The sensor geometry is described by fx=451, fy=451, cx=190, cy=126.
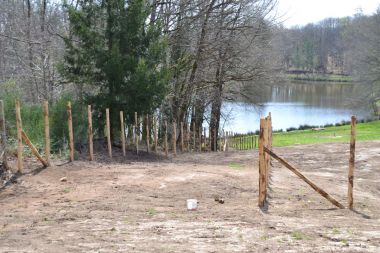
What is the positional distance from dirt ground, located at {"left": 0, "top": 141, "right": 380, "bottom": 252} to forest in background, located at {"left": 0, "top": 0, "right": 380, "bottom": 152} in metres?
4.39

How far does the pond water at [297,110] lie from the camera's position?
3647 centimetres

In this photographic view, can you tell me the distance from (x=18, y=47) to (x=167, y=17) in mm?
7671

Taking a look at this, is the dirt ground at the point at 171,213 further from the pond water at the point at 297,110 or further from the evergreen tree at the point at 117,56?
the pond water at the point at 297,110

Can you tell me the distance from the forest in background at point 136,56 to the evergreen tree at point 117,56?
0.03 meters

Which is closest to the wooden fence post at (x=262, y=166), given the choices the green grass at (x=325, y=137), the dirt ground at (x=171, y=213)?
the dirt ground at (x=171, y=213)

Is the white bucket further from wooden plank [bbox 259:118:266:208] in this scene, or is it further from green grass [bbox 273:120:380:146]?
green grass [bbox 273:120:380:146]

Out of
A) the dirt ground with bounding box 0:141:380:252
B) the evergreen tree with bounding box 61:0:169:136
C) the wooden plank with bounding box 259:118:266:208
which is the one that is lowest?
the dirt ground with bounding box 0:141:380:252

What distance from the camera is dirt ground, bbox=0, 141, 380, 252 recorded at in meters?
5.48

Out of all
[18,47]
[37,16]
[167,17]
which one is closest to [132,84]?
[167,17]

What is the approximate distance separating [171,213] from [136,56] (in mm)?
9813

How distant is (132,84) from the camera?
1472cm

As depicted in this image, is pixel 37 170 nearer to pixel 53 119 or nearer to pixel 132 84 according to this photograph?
pixel 53 119

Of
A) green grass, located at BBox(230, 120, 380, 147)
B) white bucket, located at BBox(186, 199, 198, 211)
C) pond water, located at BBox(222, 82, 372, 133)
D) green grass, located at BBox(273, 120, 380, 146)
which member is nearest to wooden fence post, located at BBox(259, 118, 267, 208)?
white bucket, located at BBox(186, 199, 198, 211)

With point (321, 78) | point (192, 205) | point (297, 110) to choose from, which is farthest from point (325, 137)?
point (321, 78)
